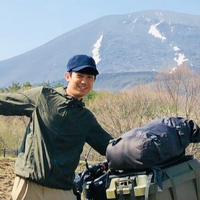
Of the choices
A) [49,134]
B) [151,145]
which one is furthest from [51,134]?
[151,145]

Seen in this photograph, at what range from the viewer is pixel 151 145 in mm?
2467

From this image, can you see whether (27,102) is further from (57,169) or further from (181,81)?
(181,81)

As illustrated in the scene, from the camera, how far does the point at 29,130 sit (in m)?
2.67

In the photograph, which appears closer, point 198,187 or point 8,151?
point 198,187

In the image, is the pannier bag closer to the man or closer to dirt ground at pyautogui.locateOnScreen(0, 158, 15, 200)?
the man

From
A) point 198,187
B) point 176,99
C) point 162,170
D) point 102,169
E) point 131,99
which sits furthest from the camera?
point 131,99

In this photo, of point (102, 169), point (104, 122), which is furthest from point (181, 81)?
point (102, 169)

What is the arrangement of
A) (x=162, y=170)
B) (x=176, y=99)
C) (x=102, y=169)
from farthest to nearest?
(x=176, y=99) → (x=102, y=169) → (x=162, y=170)

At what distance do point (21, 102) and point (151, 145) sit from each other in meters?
0.74

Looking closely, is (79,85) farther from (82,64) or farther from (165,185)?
(165,185)

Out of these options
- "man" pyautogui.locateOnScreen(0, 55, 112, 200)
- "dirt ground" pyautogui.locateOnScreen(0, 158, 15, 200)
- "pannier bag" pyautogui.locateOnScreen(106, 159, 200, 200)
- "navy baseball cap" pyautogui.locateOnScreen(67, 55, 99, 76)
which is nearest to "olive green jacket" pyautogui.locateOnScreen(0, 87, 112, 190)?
"man" pyautogui.locateOnScreen(0, 55, 112, 200)

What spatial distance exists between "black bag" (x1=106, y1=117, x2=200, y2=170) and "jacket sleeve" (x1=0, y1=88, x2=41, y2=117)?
19.2 inches

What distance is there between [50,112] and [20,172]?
0.36 metres

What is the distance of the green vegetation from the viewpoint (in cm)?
1916
